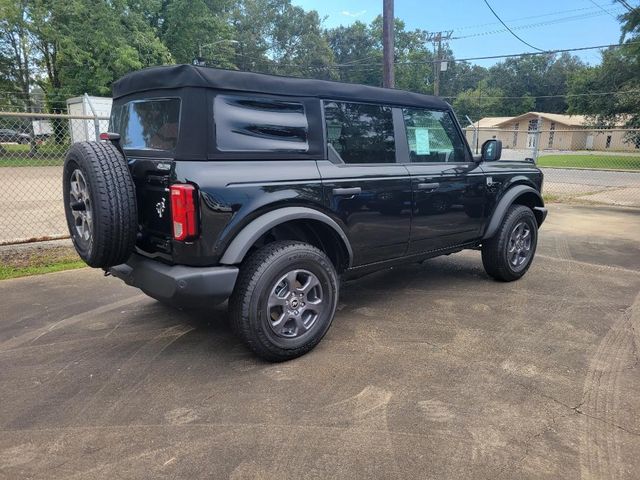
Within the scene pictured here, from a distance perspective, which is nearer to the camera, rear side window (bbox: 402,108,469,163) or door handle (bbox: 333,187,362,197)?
door handle (bbox: 333,187,362,197)

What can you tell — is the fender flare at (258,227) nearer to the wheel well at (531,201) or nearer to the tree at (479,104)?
the wheel well at (531,201)

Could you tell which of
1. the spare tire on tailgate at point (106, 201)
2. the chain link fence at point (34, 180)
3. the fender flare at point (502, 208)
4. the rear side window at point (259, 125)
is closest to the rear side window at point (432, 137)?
the fender flare at point (502, 208)

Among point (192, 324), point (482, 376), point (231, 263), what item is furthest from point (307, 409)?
point (192, 324)

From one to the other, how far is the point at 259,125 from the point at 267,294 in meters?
1.13

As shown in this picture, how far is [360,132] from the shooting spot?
3840mm

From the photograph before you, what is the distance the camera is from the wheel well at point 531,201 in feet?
17.2

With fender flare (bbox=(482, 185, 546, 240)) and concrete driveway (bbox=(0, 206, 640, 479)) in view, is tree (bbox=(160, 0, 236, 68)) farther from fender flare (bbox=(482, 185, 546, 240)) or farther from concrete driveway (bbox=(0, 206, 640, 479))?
concrete driveway (bbox=(0, 206, 640, 479))

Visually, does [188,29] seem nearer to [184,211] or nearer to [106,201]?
[106,201]

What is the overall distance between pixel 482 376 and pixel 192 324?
2.28 meters

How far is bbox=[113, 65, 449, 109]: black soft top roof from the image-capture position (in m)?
3.00

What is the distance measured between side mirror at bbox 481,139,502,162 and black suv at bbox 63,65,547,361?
2.41ft

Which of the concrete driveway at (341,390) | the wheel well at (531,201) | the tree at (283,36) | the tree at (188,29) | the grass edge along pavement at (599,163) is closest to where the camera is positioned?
the concrete driveway at (341,390)

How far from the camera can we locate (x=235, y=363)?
3291 mm

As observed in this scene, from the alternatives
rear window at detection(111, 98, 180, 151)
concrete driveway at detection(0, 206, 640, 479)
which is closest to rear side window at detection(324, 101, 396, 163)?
rear window at detection(111, 98, 180, 151)
